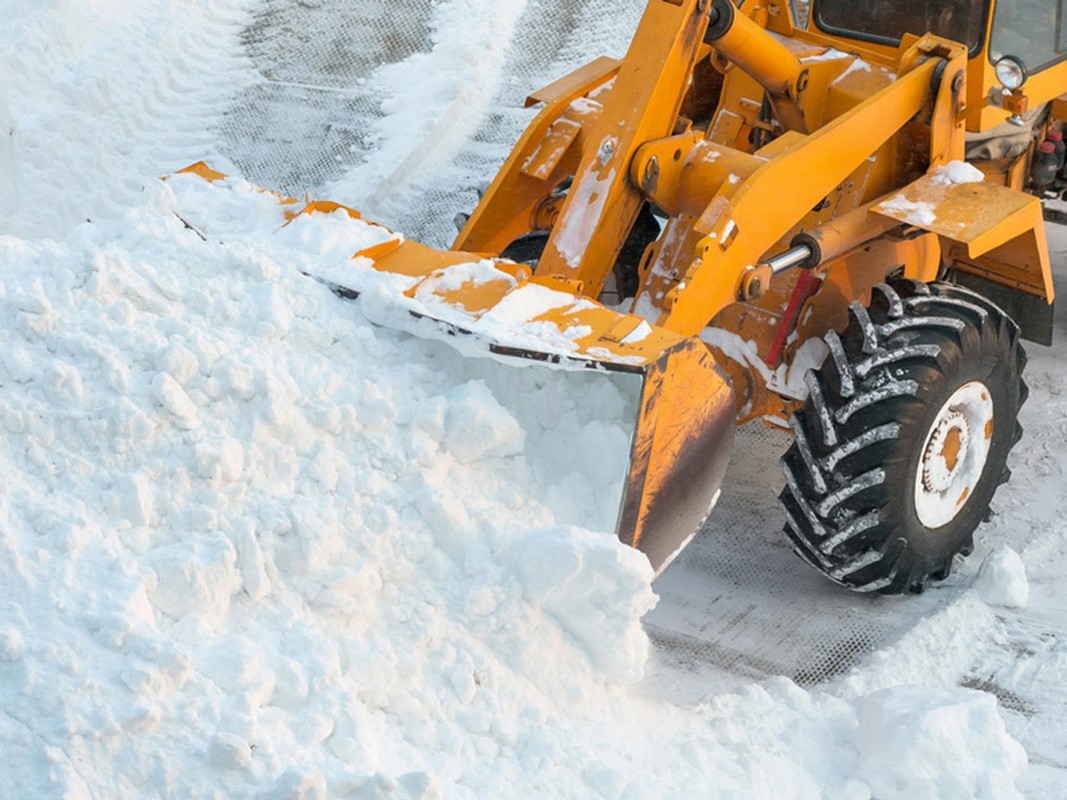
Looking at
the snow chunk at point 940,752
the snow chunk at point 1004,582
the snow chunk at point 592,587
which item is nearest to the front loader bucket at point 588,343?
the snow chunk at point 592,587

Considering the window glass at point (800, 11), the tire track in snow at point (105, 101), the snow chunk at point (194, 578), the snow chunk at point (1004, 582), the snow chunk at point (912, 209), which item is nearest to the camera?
the snow chunk at point (194, 578)

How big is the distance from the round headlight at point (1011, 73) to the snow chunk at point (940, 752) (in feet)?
7.48

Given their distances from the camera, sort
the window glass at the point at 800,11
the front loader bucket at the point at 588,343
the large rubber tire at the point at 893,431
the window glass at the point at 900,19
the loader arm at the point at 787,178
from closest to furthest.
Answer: the front loader bucket at the point at 588,343, the loader arm at the point at 787,178, the large rubber tire at the point at 893,431, the window glass at the point at 900,19, the window glass at the point at 800,11

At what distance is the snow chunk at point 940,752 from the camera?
12.2 feet

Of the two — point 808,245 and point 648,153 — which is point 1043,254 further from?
point 648,153

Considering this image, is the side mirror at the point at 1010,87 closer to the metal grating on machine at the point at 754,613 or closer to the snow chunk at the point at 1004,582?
the snow chunk at the point at 1004,582

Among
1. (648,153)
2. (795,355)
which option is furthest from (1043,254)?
(648,153)

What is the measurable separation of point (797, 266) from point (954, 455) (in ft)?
2.78

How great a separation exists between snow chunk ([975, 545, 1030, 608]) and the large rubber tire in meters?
0.17

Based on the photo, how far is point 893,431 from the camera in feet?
15.0

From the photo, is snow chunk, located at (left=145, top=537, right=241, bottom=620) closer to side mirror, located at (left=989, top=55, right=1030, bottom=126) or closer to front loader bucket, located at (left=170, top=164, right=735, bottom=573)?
front loader bucket, located at (left=170, top=164, right=735, bottom=573)

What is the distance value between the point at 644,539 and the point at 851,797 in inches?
35.3

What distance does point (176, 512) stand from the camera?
12.1ft

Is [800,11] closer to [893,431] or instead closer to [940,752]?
[893,431]
